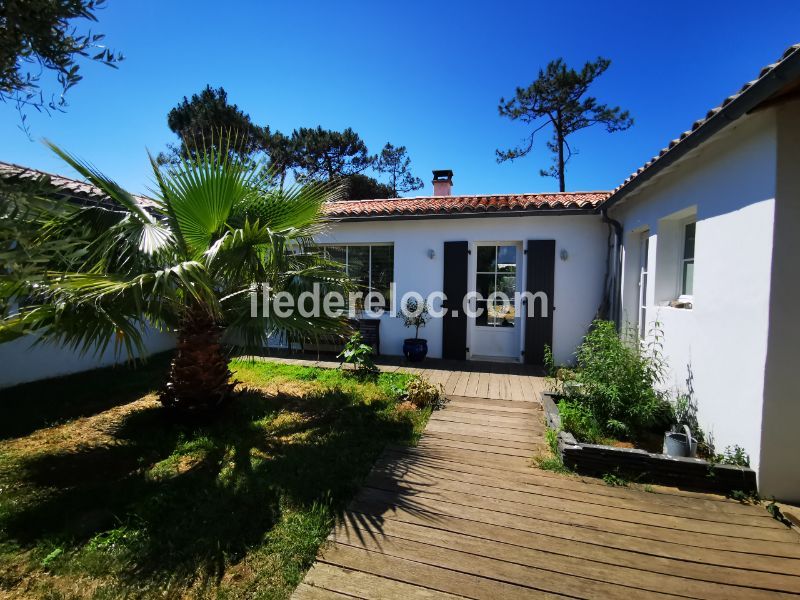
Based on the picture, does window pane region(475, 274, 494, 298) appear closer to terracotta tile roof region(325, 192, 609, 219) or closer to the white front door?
the white front door

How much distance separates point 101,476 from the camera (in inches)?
126

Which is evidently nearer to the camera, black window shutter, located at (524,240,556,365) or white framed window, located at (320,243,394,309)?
black window shutter, located at (524,240,556,365)

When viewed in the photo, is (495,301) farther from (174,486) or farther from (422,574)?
(174,486)

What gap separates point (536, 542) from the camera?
92.1 inches

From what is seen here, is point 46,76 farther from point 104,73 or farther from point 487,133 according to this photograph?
point 487,133

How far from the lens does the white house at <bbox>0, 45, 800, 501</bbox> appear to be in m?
2.63

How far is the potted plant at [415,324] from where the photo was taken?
716 cm

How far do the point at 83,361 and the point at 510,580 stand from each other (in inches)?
319

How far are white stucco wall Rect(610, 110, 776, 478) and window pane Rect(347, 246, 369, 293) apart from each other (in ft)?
18.2

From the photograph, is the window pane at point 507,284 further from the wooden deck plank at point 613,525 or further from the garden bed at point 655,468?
the wooden deck plank at point 613,525

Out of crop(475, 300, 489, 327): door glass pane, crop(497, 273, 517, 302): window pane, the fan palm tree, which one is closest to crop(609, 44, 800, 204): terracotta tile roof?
the fan palm tree

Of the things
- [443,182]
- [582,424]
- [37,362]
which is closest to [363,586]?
[582,424]

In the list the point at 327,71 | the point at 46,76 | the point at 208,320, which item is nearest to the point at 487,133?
the point at 327,71

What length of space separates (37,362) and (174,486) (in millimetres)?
5134
